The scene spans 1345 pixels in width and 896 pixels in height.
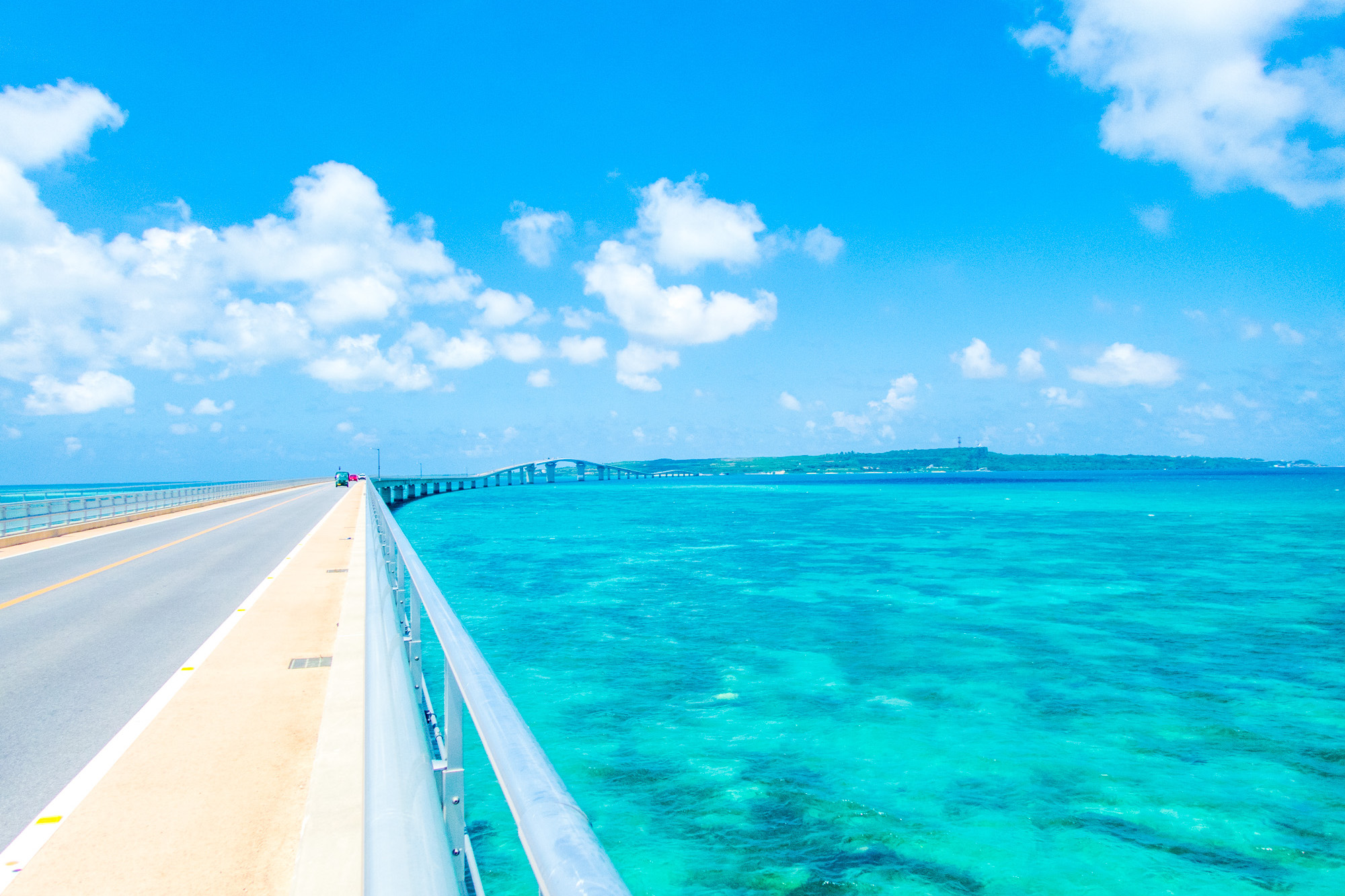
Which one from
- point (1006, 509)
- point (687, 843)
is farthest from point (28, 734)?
point (1006, 509)

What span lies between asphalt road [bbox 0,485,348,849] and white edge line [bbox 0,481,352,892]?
0.08 m

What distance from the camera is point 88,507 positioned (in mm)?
31703

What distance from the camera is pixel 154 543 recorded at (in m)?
23.5

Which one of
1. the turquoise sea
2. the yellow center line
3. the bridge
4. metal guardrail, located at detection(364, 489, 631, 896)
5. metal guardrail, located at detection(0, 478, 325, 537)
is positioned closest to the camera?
metal guardrail, located at detection(364, 489, 631, 896)

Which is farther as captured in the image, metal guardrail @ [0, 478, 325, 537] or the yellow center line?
metal guardrail @ [0, 478, 325, 537]

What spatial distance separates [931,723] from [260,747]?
36.3ft

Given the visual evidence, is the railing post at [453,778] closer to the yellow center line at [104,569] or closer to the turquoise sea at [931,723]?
the turquoise sea at [931,723]

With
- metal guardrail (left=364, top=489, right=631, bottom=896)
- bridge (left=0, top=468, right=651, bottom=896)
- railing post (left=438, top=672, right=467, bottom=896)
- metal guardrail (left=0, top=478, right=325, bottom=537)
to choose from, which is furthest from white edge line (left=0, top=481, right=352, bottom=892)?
metal guardrail (left=0, top=478, right=325, bottom=537)

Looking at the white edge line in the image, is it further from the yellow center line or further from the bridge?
the yellow center line

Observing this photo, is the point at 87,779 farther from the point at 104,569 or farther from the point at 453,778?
the point at 104,569

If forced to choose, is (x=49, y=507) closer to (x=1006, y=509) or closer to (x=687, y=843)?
(x=687, y=843)

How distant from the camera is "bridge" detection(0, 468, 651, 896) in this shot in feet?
6.82

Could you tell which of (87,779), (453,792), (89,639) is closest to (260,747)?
(87,779)

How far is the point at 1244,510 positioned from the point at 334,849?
3654 inches
